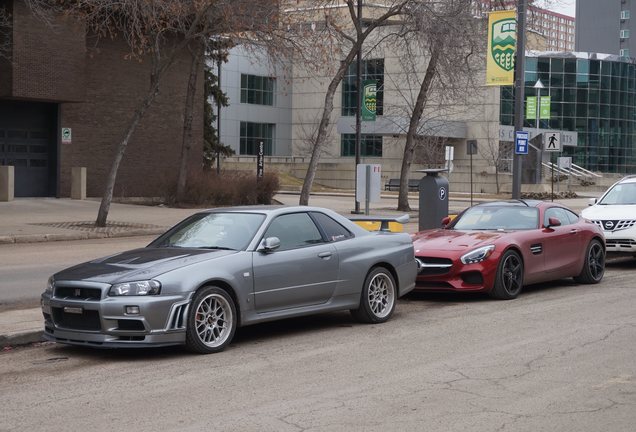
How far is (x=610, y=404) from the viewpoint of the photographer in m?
6.77

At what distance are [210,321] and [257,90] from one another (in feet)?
232

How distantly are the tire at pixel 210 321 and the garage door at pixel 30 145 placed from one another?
27.8 m

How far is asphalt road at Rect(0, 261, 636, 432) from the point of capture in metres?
6.32

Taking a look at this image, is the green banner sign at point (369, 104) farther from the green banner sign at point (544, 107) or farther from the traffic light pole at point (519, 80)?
the green banner sign at point (544, 107)

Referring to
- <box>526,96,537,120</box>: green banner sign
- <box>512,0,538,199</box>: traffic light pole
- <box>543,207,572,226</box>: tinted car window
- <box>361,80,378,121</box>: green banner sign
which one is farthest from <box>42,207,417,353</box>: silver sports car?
<box>526,96,537,120</box>: green banner sign

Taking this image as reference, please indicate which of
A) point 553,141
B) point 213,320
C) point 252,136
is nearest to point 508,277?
point 213,320

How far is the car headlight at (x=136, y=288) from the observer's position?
823 cm

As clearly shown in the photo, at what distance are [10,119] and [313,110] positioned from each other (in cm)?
4619

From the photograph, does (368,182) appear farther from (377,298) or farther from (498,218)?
(377,298)

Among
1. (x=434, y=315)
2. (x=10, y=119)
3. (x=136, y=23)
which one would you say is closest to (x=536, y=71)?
(x=10, y=119)

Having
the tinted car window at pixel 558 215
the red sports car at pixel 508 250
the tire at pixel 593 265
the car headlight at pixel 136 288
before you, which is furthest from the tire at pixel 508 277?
the car headlight at pixel 136 288

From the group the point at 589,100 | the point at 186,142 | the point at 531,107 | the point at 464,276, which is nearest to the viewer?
the point at 464,276

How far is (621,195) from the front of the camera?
1805 cm

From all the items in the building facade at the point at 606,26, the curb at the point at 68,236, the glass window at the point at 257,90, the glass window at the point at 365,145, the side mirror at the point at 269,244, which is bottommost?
the curb at the point at 68,236
